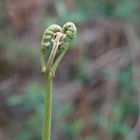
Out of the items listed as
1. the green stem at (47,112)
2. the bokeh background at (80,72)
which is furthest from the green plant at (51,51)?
the bokeh background at (80,72)

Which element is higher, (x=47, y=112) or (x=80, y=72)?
(x=80, y=72)

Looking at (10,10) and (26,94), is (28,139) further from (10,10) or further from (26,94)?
(10,10)

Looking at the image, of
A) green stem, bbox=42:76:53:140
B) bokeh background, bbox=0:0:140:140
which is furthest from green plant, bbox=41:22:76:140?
bokeh background, bbox=0:0:140:140

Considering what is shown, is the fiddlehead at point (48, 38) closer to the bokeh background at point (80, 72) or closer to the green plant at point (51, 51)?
the green plant at point (51, 51)

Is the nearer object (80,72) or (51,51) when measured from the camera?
(51,51)

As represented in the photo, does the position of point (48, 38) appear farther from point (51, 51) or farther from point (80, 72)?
point (80, 72)

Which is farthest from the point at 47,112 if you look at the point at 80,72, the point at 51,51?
the point at 80,72
